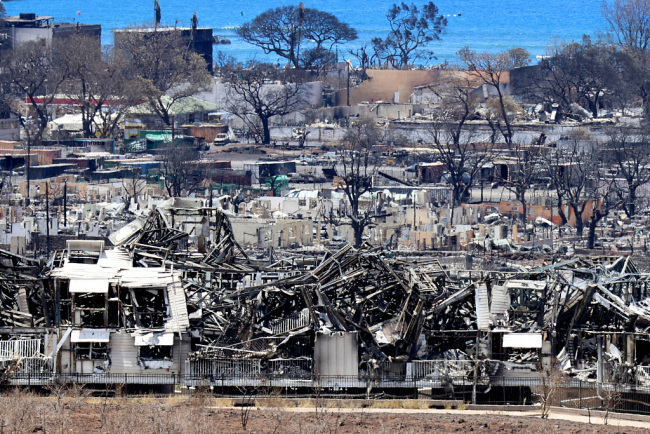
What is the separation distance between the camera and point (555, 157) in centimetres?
6944

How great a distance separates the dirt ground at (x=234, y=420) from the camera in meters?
25.3

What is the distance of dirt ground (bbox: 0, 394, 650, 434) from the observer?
25281mm

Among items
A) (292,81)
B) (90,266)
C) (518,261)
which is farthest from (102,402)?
(292,81)

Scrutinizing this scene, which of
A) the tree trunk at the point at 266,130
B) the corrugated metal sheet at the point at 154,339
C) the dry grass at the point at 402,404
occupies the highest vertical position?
the tree trunk at the point at 266,130

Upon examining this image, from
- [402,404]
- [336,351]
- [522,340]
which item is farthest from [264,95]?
[402,404]

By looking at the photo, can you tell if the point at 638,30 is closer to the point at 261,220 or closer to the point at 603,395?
the point at 261,220

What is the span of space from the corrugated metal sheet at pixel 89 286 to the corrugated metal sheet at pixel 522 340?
7218mm

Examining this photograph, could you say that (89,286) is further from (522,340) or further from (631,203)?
(631,203)

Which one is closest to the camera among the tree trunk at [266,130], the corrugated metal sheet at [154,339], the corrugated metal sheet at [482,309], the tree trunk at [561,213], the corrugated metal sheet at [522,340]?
the corrugated metal sheet at [154,339]

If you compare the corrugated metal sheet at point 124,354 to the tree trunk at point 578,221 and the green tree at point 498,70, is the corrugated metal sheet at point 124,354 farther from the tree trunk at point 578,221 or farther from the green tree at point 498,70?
the green tree at point 498,70

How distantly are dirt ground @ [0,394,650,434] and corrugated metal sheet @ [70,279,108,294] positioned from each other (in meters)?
2.70

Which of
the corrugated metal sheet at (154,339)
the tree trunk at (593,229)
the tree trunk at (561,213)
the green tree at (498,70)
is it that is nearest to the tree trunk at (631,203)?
the tree trunk at (561,213)

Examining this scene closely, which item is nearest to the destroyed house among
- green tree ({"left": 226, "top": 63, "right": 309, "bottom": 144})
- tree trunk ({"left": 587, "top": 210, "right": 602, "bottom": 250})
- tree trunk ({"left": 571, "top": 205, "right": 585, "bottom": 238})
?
tree trunk ({"left": 587, "top": 210, "right": 602, "bottom": 250})

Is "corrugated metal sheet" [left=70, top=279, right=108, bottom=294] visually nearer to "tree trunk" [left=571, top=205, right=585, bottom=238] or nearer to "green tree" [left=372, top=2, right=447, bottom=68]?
"tree trunk" [left=571, top=205, right=585, bottom=238]
